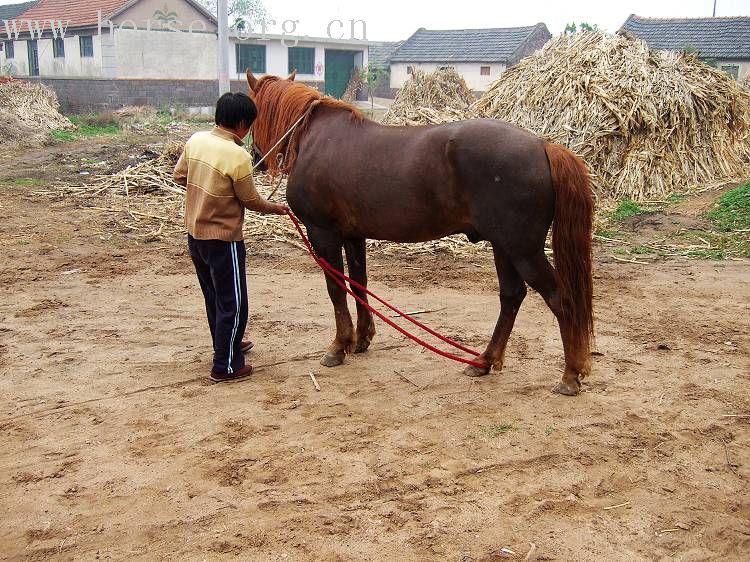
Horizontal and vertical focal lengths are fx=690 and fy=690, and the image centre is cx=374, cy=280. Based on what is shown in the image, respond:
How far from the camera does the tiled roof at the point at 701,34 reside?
95.6ft

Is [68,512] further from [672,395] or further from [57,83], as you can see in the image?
[57,83]

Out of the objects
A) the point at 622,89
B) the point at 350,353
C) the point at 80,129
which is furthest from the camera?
the point at 80,129

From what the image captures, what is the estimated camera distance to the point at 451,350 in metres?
5.07

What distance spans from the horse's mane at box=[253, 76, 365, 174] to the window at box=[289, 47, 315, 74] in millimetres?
26454

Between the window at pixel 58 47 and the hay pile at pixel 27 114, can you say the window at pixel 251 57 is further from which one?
the hay pile at pixel 27 114

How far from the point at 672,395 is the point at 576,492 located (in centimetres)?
138

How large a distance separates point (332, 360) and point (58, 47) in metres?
27.7

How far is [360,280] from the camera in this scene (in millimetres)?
4922

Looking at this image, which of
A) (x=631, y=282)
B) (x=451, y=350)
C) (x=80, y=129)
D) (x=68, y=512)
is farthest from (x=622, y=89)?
(x=80, y=129)

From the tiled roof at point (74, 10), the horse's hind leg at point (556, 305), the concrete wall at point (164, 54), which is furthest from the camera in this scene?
the tiled roof at point (74, 10)

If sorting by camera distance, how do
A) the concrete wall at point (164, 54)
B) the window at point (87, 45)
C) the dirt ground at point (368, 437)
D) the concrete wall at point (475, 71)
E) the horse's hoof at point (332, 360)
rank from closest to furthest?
1. the dirt ground at point (368, 437)
2. the horse's hoof at point (332, 360)
3. the concrete wall at point (164, 54)
4. the window at point (87, 45)
5. the concrete wall at point (475, 71)

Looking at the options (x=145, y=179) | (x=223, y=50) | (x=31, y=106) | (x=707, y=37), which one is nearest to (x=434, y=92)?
(x=223, y=50)

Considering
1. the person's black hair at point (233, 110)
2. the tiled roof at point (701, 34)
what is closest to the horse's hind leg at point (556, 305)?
the person's black hair at point (233, 110)

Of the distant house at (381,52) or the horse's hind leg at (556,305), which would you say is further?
the distant house at (381,52)
